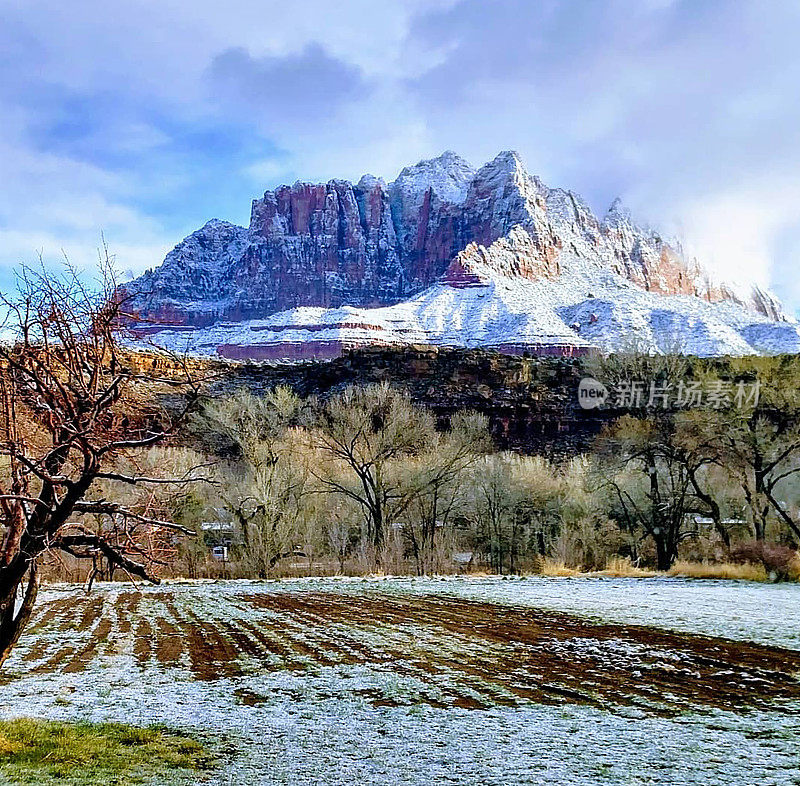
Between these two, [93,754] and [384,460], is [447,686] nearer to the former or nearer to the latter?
[93,754]

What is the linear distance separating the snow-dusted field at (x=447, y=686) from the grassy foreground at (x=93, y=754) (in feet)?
1.31

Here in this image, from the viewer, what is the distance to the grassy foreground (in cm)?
697

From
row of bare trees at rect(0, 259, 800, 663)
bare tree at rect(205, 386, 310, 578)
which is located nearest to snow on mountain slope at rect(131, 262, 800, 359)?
row of bare trees at rect(0, 259, 800, 663)

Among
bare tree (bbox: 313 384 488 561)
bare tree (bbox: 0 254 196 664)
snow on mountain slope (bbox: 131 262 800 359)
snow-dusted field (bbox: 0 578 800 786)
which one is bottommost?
snow-dusted field (bbox: 0 578 800 786)

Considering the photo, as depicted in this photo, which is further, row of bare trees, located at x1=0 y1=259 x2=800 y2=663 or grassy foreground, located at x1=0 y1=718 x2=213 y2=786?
row of bare trees, located at x1=0 y1=259 x2=800 y2=663

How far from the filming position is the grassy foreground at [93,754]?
6.97 m

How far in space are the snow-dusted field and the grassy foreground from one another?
0.40 m

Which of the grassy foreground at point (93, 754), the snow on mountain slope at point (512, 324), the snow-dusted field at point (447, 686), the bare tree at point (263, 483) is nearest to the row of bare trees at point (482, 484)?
the bare tree at point (263, 483)

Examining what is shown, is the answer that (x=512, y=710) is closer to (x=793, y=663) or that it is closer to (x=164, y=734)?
(x=164, y=734)

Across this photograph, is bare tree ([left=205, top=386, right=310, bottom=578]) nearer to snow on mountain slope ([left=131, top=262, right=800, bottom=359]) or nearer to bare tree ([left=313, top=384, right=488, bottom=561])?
bare tree ([left=313, top=384, right=488, bottom=561])

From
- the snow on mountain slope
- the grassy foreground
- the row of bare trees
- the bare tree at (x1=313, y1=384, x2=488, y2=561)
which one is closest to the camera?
the grassy foreground

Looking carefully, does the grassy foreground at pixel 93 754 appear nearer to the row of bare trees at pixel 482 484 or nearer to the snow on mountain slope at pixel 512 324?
the row of bare trees at pixel 482 484

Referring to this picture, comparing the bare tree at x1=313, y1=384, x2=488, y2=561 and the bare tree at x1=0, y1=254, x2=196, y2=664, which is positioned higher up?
the bare tree at x1=313, y1=384, x2=488, y2=561

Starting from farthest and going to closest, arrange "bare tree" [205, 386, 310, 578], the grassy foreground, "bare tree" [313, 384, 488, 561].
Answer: "bare tree" [313, 384, 488, 561]
"bare tree" [205, 386, 310, 578]
the grassy foreground
